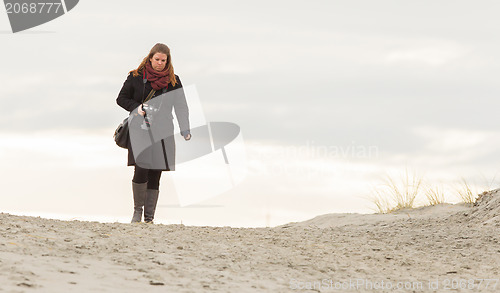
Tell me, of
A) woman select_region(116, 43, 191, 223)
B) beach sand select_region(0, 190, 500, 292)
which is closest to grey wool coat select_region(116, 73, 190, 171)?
woman select_region(116, 43, 191, 223)

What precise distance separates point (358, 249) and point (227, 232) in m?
1.35

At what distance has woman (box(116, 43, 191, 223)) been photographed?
6.95 m

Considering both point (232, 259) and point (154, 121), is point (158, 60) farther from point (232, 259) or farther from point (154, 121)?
point (232, 259)

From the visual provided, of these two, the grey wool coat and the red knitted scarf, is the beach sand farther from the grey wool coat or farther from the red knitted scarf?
the red knitted scarf

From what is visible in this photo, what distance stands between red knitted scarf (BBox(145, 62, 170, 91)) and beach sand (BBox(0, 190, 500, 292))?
5.38 ft

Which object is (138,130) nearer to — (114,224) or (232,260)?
(114,224)

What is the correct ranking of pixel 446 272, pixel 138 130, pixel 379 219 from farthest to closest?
pixel 379 219 < pixel 138 130 < pixel 446 272

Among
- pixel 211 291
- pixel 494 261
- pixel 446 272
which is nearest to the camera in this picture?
pixel 211 291

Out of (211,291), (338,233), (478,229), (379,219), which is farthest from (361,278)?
(379,219)

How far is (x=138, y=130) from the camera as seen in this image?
695 cm

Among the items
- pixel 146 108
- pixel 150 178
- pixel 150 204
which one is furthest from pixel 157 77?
pixel 150 204

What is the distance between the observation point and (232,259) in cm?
483

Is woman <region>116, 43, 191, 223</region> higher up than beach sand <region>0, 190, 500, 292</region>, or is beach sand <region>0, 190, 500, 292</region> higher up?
woman <region>116, 43, 191, 223</region>

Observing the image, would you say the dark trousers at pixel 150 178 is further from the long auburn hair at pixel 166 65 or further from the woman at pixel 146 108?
the long auburn hair at pixel 166 65
